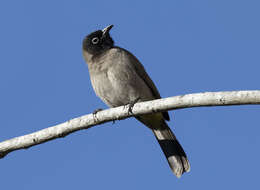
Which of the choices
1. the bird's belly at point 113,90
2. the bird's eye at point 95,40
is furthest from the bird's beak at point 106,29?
the bird's belly at point 113,90

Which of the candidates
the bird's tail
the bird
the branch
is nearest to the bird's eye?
the bird

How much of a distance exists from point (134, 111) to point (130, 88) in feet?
8.06

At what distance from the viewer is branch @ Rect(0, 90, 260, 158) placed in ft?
18.3

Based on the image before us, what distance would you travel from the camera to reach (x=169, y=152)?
9.64 meters

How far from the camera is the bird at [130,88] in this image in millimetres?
9266

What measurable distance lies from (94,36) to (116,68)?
70.4 inches

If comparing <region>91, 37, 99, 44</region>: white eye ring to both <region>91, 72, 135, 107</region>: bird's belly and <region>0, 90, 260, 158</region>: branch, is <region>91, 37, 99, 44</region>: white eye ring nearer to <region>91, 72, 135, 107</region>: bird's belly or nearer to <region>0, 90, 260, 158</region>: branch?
<region>91, 72, 135, 107</region>: bird's belly

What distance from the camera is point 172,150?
9641mm

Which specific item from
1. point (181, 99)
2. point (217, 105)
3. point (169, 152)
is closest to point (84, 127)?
point (181, 99)

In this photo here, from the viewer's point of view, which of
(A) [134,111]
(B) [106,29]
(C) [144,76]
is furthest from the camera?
(B) [106,29]

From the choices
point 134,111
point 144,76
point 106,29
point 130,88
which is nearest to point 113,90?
point 130,88

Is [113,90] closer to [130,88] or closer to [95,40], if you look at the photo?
[130,88]

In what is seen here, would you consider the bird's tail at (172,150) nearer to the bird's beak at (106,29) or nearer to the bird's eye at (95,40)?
the bird's eye at (95,40)

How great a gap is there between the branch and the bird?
200 cm
